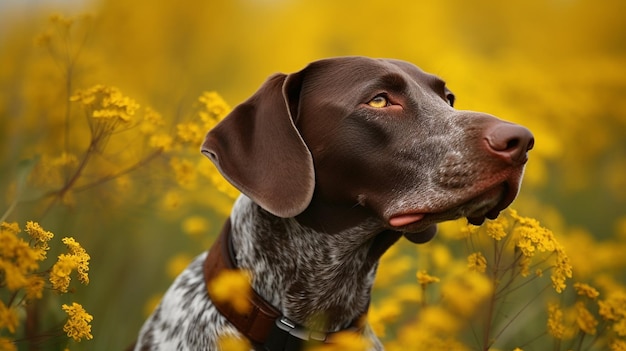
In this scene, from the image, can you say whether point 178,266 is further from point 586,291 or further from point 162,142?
point 586,291

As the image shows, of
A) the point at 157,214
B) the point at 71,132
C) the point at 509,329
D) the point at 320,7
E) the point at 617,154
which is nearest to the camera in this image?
the point at 509,329

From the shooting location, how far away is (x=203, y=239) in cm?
588

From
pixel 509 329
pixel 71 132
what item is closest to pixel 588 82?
pixel 509 329

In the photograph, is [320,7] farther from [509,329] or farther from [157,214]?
[509,329]

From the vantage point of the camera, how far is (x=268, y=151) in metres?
3.42

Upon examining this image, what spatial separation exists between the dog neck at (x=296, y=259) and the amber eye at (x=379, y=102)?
0.48m

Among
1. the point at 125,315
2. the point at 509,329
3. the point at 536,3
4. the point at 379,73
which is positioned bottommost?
the point at 536,3

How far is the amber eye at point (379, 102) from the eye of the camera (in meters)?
3.41

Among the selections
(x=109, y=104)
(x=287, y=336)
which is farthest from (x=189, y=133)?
(x=287, y=336)

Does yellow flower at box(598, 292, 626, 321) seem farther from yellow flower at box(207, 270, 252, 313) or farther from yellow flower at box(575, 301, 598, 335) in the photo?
yellow flower at box(207, 270, 252, 313)

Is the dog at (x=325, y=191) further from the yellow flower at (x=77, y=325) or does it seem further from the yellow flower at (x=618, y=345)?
the yellow flower at (x=618, y=345)

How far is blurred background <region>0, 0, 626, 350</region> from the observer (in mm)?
4980

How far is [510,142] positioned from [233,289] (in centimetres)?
119

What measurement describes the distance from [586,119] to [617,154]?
43.6 inches
